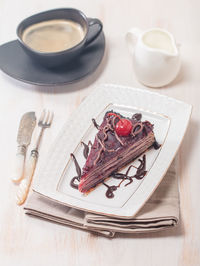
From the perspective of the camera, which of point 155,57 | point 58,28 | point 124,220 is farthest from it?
point 58,28

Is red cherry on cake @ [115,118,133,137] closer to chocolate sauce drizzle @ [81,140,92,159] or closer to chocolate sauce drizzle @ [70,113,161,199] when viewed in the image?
chocolate sauce drizzle @ [70,113,161,199]

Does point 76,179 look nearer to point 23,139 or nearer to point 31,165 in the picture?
point 31,165

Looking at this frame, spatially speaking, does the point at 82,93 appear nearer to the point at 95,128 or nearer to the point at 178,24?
the point at 95,128

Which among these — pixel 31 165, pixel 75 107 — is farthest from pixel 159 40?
pixel 31 165

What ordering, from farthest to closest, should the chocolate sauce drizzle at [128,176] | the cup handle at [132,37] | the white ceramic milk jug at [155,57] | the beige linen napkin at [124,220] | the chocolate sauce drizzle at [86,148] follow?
the cup handle at [132,37]
the white ceramic milk jug at [155,57]
the chocolate sauce drizzle at [86,148]
the chocolate sauce drizzle at [128,176]
the beige linen napkin at [124,220]

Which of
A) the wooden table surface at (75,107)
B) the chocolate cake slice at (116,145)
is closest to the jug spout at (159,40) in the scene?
the wooden table surface at (75,107)

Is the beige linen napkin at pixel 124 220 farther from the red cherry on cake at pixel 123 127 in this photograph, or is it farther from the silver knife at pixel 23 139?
the red cherry on cake at pixel 123 127

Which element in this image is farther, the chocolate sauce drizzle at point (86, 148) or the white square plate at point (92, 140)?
the chocolate sauce drizzle at point (86, 148)
